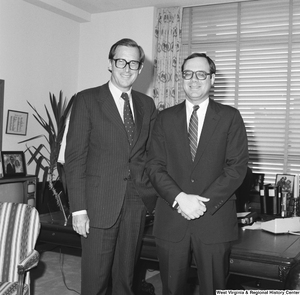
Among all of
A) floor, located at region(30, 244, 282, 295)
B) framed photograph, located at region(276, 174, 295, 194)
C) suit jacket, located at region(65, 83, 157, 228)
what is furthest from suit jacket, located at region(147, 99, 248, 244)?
framed photograph, located at region(276, 174, 295, 194)

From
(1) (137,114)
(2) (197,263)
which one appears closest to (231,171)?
(2) (197,263)

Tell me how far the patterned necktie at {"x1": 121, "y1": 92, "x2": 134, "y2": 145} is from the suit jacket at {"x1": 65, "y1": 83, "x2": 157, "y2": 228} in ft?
0.09

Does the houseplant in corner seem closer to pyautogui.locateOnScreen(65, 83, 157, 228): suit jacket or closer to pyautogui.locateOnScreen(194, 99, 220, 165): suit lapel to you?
pyautogui.locateOnScreen(65, 83, 157, 228): suit jacket

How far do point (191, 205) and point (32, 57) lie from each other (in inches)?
152

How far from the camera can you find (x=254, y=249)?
2658 millimetres

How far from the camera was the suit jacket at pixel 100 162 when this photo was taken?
2277mm

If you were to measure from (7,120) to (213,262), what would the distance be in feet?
11.7

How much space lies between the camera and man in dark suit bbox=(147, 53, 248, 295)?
216 centimetres

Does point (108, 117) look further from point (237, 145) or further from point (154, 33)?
point (154, 33)

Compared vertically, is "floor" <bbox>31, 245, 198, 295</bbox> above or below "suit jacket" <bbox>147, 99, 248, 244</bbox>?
below

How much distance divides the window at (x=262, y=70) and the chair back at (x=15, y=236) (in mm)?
3317

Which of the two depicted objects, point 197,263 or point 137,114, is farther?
point 137,114

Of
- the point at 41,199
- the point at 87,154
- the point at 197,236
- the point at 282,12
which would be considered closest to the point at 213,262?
the point at 197,236

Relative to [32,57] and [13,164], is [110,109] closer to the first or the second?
[13,164]
